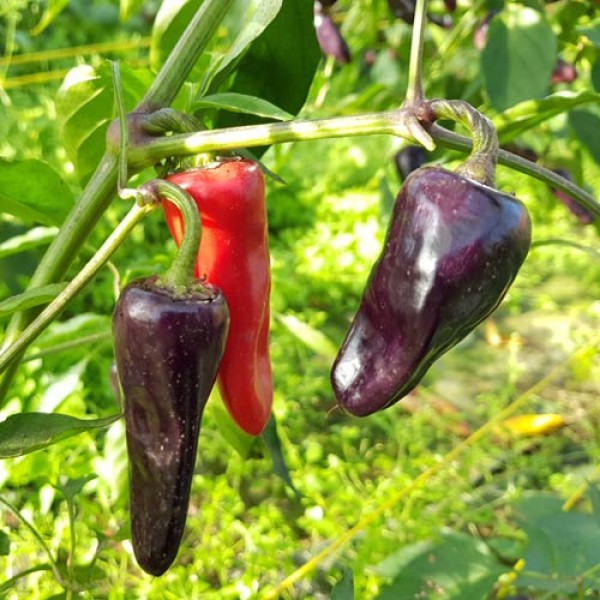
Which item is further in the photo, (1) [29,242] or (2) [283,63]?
(1) [29,242]

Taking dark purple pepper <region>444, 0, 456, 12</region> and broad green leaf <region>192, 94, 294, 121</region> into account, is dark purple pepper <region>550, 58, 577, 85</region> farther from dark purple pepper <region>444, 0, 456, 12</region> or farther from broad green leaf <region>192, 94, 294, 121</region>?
broad green leaf <region>192, 94, 294, 121</region>

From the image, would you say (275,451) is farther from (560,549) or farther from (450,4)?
(450,4)

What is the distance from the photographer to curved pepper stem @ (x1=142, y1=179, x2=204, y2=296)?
48 centimetres

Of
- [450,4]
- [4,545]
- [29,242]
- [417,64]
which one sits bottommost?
[4,545]

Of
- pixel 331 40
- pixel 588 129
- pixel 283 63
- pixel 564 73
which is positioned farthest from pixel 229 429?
pixel 564 73

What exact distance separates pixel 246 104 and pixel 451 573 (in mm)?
554

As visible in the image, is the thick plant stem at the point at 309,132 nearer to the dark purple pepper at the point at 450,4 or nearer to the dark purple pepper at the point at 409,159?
the dark purple pepper at the point at 450,4

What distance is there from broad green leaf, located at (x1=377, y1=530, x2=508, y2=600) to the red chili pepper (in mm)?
323

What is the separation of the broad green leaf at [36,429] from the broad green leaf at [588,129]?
2.55ft

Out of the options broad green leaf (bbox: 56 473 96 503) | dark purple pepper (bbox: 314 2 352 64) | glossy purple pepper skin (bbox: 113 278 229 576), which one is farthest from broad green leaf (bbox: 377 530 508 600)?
dark purple pepper (bbox: 314 2 352 64)

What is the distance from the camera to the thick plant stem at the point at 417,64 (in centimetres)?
47

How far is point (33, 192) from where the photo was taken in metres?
0.66

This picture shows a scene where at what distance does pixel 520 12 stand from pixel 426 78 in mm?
262

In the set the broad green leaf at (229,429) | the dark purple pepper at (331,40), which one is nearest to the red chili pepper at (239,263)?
the broad green leaf at (229,429)
